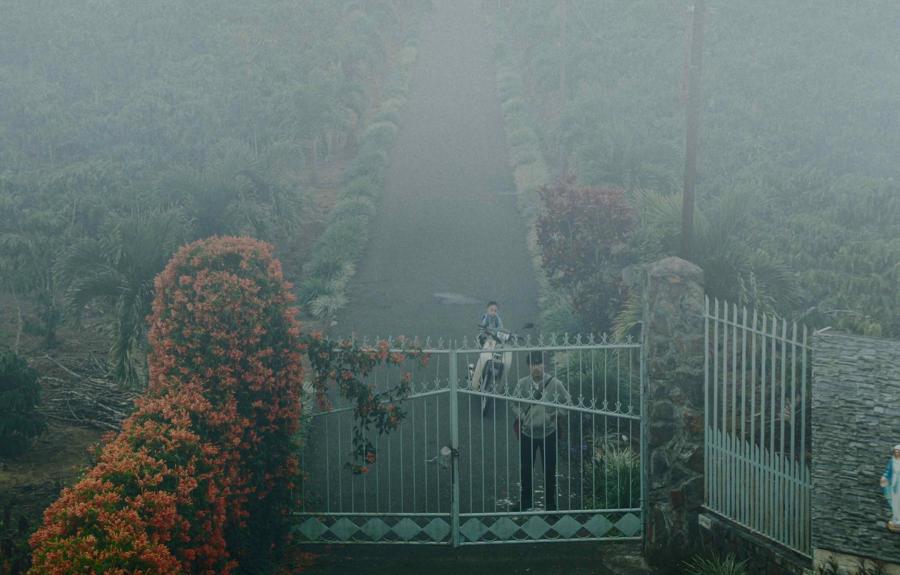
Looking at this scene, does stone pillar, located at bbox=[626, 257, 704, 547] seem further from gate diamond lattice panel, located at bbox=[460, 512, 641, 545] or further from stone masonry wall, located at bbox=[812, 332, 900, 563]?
stone masonry wall, located at bbox=[812, 332, 900, 563]

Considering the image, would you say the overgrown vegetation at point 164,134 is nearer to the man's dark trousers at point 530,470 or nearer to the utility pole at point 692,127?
the man's dark trousers at point 530,470

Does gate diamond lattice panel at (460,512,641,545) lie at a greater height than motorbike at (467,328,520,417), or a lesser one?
lesser

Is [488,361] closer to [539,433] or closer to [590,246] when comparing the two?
[539,433]

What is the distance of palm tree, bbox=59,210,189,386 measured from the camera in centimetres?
1200

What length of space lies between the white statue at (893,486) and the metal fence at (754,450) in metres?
0.73

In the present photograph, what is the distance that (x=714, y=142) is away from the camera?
2762 cm

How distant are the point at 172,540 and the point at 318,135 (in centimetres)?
2465

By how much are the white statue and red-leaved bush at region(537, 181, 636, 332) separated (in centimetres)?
958

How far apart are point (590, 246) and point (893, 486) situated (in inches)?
415

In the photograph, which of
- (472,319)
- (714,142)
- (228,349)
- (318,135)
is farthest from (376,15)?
(228,349)

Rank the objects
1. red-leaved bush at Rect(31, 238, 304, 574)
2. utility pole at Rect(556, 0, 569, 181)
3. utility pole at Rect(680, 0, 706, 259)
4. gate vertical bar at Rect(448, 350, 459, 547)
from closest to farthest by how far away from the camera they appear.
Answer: red-leaved bush at Rect(31, 238, 304, 574)
gate vertical bar at Rect(448, 350, 459, 547)
utility pole at Rect(680, 0, 706, 259)
utility pole at Rect(556, 0, 569, 181)

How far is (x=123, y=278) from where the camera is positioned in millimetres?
12344

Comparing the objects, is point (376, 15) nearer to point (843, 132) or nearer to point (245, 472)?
point (843, 132)

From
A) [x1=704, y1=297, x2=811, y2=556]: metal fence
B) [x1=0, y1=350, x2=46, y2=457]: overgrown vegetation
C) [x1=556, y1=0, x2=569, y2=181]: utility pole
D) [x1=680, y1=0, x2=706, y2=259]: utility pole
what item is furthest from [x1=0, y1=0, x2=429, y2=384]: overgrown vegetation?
[x1=680, y1=0, x2=706, y2=259]: utility pole
